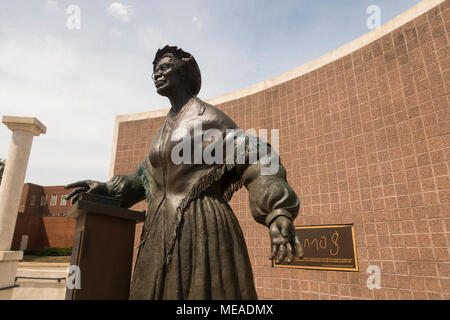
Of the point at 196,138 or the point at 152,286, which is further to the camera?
the point at 196,138

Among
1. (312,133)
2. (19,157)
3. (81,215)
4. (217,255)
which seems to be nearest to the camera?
(217,255)

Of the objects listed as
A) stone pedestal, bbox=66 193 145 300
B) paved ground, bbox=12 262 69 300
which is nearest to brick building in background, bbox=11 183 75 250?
paved ground, bbox=12 262 69 300

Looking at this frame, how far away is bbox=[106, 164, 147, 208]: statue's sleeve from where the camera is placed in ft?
6.08

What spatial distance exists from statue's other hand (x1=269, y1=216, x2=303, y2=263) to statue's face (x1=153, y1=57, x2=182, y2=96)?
1.10m

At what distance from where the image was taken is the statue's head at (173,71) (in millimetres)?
1825

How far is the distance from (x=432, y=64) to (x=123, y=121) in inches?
331

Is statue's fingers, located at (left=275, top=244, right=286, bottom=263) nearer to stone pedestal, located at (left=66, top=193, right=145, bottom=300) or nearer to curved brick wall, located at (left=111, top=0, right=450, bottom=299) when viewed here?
stone pedestal, located at (left=66, top=193, right=145, bottom=300)

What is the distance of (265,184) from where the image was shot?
1.41 m

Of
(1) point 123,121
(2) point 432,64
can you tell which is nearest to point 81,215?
(2) point 432,64

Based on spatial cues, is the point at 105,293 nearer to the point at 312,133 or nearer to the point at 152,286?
the point at 152,286

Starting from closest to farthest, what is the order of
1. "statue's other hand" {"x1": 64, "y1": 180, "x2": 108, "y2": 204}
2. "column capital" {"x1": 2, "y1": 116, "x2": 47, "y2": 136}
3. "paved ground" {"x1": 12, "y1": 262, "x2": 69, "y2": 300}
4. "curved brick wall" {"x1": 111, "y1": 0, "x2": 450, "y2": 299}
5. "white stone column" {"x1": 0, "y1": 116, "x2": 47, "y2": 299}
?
"statue's other hand" {"x1": 64, "y1": 180, "x2": 108, "y2": 204} → "curved brick wall" {"x1": 111, "y1": 0, "x2": 450, "y2": 299} → "paved ground" {"x1": 12, "y1": 262, "x2": 69, "y2": 300} → "white stone column" {"x1": 0, "y1": 116, "x2": 47, "y2": 299} → "column capital" {"x1": 2, "y1": 116, "x2": 47, "y2": 136}

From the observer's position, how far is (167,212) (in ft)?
4.99

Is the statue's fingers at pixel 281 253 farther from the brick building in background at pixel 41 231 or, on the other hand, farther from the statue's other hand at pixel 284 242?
the brick building in background at pixel 41 231

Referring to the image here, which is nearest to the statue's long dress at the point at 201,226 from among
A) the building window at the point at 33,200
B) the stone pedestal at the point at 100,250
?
the stone pedestal at the point at 100,250
